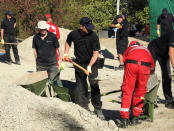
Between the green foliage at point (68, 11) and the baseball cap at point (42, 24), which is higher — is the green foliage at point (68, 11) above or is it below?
below

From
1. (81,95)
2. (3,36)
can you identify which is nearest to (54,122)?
(81,95)

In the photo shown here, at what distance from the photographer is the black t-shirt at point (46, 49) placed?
7.43 meters

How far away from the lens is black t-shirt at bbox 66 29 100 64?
655cm

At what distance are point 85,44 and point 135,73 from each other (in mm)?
1146

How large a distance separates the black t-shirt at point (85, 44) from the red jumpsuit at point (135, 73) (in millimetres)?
692

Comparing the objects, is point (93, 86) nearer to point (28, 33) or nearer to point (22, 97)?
point (22, 97)

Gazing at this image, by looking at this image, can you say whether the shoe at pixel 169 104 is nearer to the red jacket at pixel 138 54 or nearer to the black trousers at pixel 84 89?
the black trousers at pixel 84 89

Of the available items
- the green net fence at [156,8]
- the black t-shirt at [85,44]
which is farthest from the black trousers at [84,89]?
the green net fence at [156,8]

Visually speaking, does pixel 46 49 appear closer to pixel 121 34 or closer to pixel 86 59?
pixel 86 59

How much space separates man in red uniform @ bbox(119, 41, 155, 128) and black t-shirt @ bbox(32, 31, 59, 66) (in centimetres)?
189

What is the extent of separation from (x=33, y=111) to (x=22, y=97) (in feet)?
1.10

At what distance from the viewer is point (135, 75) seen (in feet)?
19.5

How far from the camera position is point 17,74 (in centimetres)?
1067

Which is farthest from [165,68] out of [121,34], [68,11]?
[68,11]
